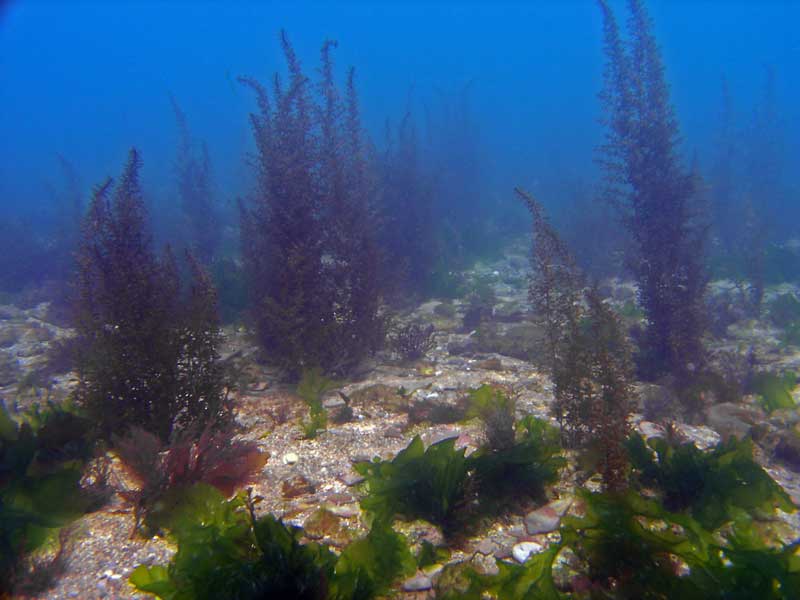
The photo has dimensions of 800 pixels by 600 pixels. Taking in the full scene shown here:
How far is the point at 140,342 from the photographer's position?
487 cm

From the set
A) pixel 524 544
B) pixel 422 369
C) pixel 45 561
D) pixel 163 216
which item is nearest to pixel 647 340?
pixel 422 369

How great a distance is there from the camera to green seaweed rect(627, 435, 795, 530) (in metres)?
3.30

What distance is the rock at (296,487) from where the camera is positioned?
4.04 metres

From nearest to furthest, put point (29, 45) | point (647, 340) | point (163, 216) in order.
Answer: point (647, 340)
point (163, 216)
point (29, 45)

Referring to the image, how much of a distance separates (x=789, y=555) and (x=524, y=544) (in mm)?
1520

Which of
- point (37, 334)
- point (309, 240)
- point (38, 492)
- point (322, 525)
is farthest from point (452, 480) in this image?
point (37, 334)

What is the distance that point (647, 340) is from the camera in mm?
7949

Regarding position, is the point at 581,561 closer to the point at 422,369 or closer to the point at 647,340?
the point at 422,369

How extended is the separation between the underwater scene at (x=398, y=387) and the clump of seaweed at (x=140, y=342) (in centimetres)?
3

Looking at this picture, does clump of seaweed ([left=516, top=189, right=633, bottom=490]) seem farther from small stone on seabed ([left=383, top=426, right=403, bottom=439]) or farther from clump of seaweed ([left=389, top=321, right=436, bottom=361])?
clump of seaweed ([left=389, top=321, right=436, bottom=361])

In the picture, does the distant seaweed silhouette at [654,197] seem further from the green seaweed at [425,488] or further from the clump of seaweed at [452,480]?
A: the green seaweed at [425,488]

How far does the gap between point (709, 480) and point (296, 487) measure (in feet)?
11.7

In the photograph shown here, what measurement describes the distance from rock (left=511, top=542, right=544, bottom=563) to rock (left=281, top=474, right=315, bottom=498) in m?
1.92

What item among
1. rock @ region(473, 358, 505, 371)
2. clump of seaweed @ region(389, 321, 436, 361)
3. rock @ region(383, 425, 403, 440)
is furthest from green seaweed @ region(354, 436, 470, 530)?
clump of seaweed @ region(389, 321, 436, 361)
